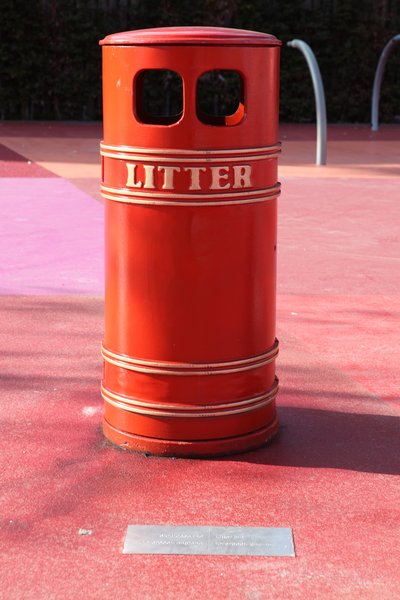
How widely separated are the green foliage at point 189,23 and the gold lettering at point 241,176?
678 inches

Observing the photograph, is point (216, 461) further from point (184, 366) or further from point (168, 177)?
point (168, 177)

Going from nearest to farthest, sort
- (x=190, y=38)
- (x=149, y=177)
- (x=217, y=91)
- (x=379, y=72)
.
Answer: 1. (x=190, y=38)
2. (x=149, y=177)
3. (x=379, y=72)
4. (x=217, y=91)

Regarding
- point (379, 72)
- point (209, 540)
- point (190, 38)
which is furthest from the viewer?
point (379, 72)

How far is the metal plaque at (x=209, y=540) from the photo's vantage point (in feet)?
11.3

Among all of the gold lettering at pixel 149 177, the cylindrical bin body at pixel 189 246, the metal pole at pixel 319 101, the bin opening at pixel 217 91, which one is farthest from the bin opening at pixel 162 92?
the gold lettering at pixel 149 177

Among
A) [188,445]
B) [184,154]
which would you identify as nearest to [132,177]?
[184,154]

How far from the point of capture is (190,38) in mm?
4000

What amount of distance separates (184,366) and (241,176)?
2.51 ft

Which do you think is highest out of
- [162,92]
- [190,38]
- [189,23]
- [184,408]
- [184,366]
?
[189,23]

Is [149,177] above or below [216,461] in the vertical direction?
above

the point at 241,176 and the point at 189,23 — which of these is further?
the point at 189,23

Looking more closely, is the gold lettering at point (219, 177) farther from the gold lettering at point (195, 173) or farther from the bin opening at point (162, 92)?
the bin opening at point (162, 92)

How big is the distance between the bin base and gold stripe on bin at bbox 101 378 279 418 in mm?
106

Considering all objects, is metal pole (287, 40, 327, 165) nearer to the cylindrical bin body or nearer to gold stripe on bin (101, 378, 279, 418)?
the cylindrical bin body
